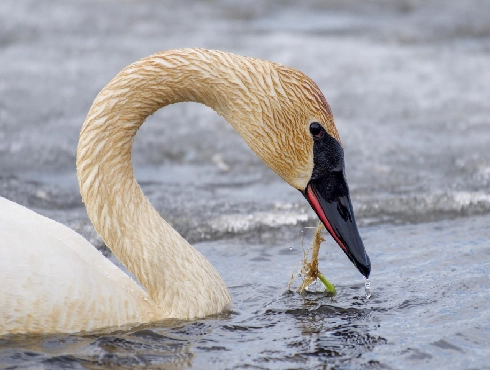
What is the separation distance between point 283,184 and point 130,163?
327 centimetres

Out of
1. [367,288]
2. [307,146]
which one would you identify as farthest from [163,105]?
[367,288]

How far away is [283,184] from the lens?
8.09 metres

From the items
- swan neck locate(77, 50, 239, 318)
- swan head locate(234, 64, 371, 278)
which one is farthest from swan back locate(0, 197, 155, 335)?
swan head locate(234, 64, 371, 278)

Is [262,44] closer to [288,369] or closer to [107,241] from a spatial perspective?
[107,241]

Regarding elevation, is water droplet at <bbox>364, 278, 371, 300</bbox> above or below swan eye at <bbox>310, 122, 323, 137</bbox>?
below

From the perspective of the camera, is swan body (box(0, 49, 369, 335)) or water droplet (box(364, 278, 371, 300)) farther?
water droplet (box(364, 278, 371, 300))

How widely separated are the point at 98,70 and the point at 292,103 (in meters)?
8.07

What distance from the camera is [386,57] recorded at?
1309cm

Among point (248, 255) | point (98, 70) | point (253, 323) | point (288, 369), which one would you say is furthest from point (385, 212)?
point (98, 70)

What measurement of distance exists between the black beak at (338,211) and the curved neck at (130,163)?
0.44 meters

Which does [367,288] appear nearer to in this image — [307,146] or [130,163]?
[307,146]

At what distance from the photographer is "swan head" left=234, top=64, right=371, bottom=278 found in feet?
14.7

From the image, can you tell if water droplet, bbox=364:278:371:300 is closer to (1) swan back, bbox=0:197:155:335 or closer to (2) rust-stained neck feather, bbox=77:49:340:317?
(2) rust-stained neck feather, bbox=77:49:340:317

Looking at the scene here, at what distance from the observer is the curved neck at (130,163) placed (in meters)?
4.64
